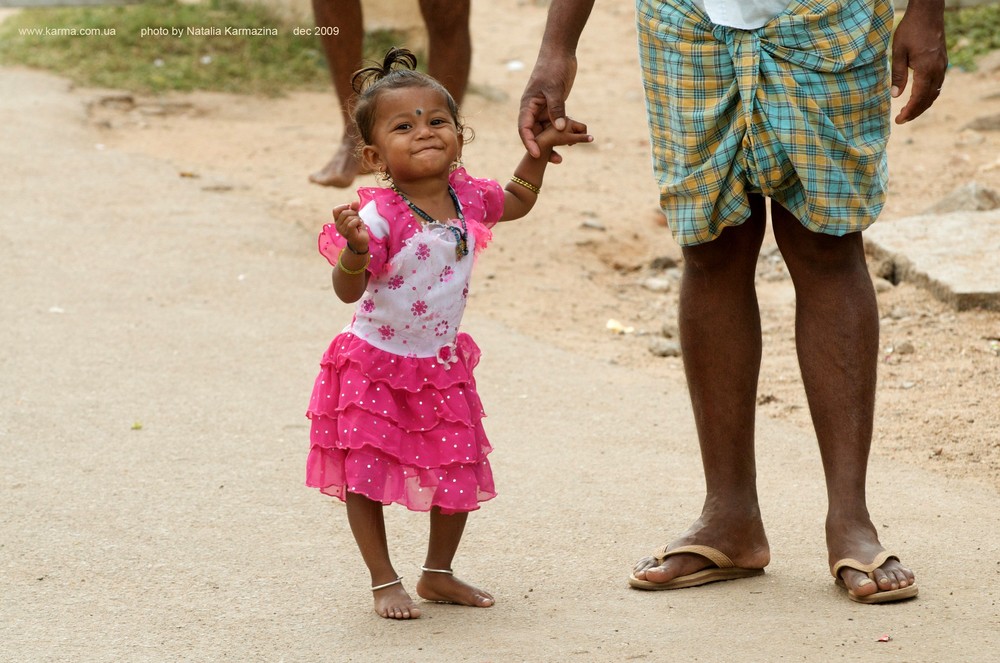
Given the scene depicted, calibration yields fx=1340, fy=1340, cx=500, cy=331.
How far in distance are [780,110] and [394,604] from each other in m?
1.20

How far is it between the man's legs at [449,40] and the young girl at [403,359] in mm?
2305

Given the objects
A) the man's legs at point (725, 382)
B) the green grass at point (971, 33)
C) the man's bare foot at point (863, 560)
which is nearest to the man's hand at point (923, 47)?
the man's legs at point (725, 382)

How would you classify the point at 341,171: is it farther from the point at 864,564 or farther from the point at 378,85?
the point at 864,564

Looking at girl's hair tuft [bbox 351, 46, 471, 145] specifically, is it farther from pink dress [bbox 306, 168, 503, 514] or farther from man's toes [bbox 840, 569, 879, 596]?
man's toes [bbox 840, 569, 879, 596]

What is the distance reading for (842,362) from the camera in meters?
2.60

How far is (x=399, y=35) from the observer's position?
360 inches

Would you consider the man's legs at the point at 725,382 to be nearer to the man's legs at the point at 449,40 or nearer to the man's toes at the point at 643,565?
the man's toes at the point at 643,565

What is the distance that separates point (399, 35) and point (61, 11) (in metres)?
2.90

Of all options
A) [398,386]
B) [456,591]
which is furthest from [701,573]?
[398,386]

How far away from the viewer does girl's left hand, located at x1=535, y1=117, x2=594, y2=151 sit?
2686 millimetres

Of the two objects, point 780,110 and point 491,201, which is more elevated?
point 780,110

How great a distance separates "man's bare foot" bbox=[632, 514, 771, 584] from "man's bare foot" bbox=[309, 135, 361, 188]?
2.65m

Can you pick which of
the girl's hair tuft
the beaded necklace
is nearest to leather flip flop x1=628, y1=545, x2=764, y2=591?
the beaded necklace

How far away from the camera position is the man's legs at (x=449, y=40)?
491 centimetres
